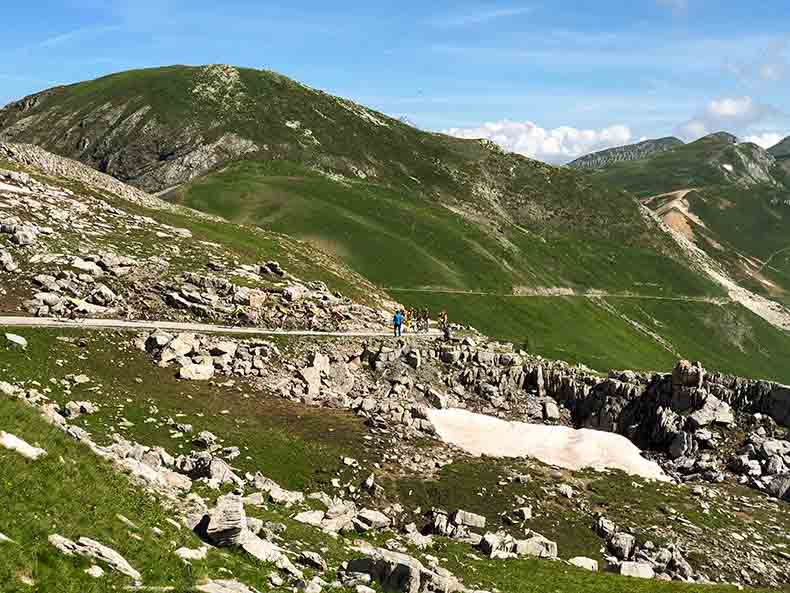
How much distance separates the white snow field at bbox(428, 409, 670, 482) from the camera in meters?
57.4

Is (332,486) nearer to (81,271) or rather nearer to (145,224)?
(81,271)

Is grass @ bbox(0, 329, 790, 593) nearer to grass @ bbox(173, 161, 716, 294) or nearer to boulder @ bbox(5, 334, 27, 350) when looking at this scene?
boulder @ bbox(5, 334, 27, 350)

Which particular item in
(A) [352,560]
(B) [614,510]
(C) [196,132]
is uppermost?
(C) [196,132]

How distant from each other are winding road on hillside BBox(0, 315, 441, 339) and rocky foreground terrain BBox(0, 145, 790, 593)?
1176 millimetres

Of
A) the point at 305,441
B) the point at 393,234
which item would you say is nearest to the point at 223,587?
the point at 305,441

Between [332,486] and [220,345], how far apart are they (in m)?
18.2

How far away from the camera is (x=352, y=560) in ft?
91.0

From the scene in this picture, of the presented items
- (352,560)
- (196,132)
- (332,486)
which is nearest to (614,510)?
(332,486)

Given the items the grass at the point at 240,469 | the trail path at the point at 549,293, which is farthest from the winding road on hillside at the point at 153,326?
the trail path at the point at 549,293

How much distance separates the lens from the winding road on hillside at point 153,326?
2037 inches

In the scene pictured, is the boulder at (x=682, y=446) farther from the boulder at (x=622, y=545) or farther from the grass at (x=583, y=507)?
the boulder at (x=622, y=545)

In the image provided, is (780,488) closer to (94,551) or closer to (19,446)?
(94,551)

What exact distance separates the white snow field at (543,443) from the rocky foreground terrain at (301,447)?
71 cm

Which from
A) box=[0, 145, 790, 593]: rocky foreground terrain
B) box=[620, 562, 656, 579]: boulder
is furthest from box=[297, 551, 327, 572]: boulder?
box=[620, 562, 656, 579]: boulder
